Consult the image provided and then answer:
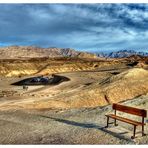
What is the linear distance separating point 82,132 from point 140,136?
99.7 inches

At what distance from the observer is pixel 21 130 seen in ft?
52.2

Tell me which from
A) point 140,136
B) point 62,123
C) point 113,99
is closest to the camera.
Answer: point 140,136

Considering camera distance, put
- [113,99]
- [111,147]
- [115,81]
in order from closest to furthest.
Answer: [111,147], [113,99], [115,81]

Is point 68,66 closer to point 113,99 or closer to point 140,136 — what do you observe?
point 113,99

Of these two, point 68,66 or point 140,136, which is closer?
point 140,136

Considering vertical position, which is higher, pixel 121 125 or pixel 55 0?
pixel 55 0

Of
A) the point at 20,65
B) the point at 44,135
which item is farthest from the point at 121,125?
the point at 20,65

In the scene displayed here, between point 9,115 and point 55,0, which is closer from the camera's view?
point 55,0

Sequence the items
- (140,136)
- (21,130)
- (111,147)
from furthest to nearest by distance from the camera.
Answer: (21,130), (140,136), (111,147)

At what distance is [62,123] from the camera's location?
1728cm

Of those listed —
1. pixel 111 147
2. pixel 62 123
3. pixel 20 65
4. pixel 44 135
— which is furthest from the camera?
pixel 20 65

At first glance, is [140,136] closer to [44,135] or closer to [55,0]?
[44,135]

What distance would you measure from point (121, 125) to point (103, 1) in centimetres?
586

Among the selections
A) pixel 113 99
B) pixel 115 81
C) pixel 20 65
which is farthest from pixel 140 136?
pixel 20 65
